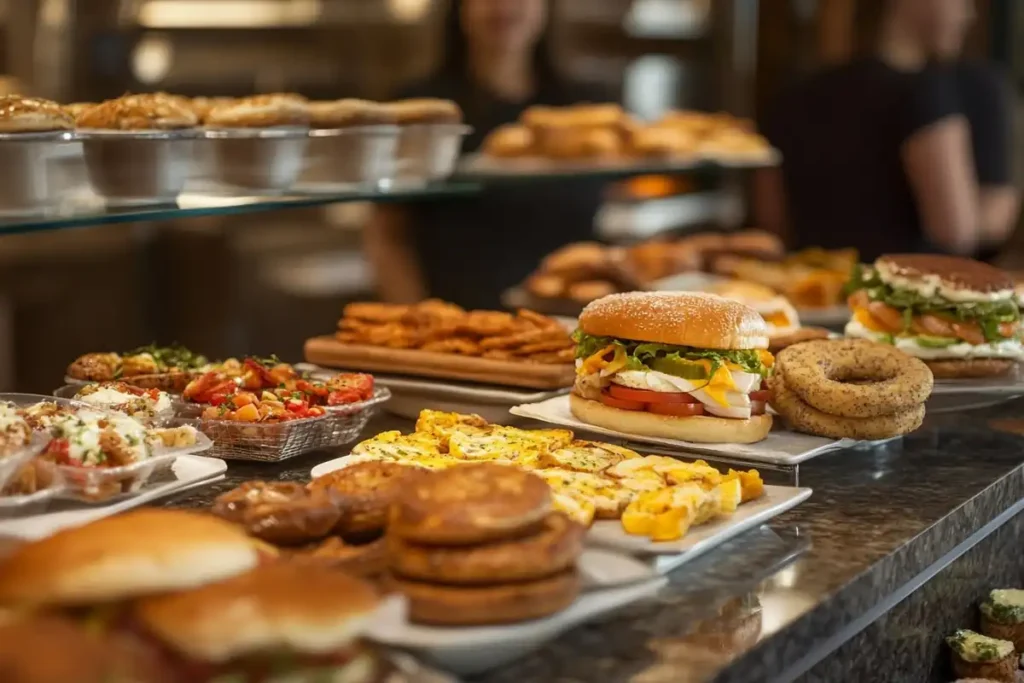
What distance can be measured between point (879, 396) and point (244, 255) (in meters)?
3.74

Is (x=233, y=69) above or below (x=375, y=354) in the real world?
above

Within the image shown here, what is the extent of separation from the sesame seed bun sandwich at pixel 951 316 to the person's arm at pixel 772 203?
284cm

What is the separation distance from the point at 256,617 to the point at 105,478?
2.70 ft

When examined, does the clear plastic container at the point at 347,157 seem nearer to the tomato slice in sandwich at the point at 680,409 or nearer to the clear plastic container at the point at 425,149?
the clear plastic container at the point at 425,149

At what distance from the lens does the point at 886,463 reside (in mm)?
2920

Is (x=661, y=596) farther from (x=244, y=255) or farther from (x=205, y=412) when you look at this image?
Result: (x=244, y=255)

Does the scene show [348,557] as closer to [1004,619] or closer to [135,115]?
[135,115]

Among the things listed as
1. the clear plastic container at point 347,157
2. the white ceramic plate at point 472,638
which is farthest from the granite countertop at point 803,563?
the clear plastic container at point 347,157

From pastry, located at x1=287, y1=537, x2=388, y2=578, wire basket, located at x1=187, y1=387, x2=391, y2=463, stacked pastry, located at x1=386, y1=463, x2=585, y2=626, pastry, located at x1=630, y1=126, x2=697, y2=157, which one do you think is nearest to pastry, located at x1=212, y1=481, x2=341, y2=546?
pastry, located at x1=287, y1=537, x2=388, y2=578

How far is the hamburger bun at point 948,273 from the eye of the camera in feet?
11.3

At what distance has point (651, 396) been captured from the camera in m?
2.87

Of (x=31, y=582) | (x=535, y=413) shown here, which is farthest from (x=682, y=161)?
(x=31, y=582)

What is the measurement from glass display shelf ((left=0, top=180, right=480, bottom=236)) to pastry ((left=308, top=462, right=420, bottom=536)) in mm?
719

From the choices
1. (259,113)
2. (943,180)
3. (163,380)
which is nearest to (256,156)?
(259,113)
